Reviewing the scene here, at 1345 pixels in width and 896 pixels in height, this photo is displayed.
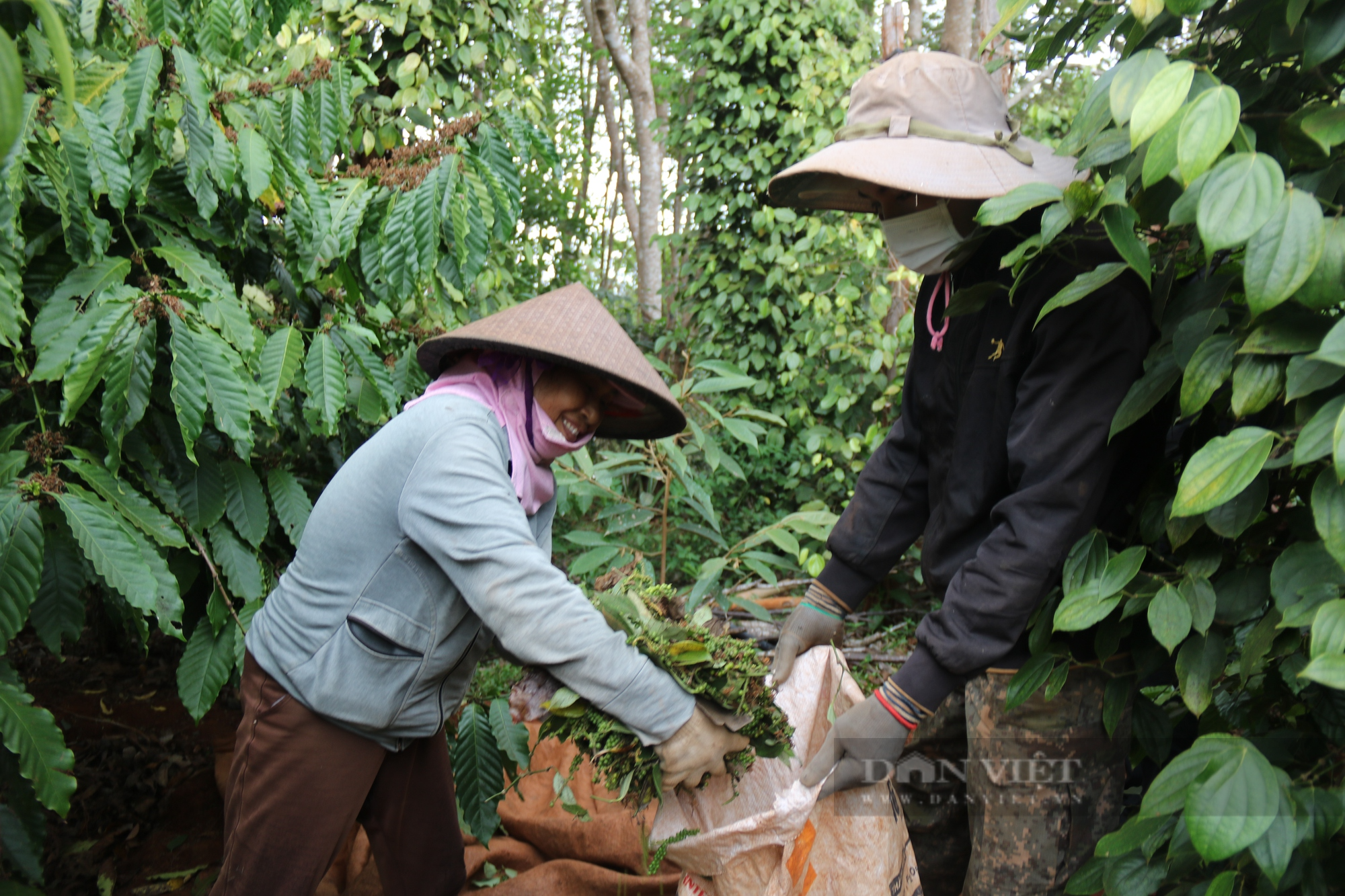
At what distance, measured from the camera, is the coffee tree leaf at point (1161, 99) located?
1015 millimetres

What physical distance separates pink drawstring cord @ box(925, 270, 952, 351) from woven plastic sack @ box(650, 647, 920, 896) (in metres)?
0.85

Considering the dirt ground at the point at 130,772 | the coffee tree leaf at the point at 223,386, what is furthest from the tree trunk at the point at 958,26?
the dirt ground at the point at 130,772

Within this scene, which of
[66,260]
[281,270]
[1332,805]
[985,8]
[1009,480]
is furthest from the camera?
[985,8]

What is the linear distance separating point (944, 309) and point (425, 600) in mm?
1237

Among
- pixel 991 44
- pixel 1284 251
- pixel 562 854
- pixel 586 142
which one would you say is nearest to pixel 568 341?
pixel 1284 251

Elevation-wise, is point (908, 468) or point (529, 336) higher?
point (529, 336)

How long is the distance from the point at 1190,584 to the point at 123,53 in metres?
2.47

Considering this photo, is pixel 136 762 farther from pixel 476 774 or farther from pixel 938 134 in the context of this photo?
pixel 938 134

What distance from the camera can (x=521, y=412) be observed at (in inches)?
65.7

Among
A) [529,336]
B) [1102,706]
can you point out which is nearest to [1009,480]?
[1102,706]

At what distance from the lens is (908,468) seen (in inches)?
77.5

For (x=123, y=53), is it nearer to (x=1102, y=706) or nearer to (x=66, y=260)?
(x=66, y=260)

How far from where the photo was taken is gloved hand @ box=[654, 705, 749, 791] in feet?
4.86

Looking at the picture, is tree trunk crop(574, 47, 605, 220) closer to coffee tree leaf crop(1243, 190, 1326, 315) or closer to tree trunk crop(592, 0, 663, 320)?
tree trunk crop(592, 0, 663, 320)
